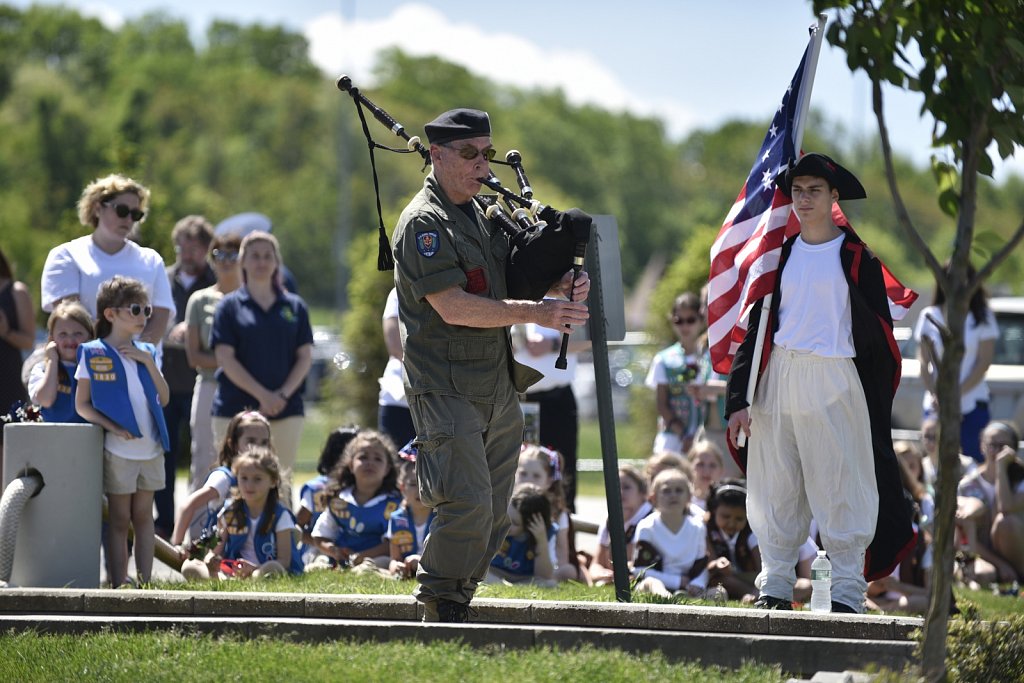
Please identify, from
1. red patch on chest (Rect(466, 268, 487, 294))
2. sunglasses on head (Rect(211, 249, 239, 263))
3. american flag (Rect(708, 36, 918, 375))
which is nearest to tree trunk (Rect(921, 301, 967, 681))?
red patch on chest (Rect(466, 268, 487, 294))

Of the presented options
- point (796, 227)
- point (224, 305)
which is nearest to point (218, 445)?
point (224, 305)

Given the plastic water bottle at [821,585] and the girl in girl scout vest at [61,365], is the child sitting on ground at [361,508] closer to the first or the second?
the girl in girl scout vest at [61,365]

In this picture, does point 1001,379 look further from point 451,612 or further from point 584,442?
point 584,442

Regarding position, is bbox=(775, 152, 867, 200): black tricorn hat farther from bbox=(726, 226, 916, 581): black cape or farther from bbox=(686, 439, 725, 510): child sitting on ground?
bbox=(686, 439, 725, 510): child sitting on ground

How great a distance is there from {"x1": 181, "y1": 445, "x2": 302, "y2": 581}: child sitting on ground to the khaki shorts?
0.60 m

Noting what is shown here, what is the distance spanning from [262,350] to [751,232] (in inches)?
137

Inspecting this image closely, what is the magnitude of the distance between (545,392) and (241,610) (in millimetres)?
4338

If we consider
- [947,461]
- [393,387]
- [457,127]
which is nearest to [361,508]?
[393,387]

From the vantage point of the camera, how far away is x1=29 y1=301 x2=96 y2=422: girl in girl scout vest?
26.4 ft

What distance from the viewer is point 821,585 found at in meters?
7.30

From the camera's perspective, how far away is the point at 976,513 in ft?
34.2

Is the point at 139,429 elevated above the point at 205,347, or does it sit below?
below

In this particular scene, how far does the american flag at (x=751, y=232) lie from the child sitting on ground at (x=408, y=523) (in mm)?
1963

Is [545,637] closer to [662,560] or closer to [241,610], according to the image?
[241,610]
